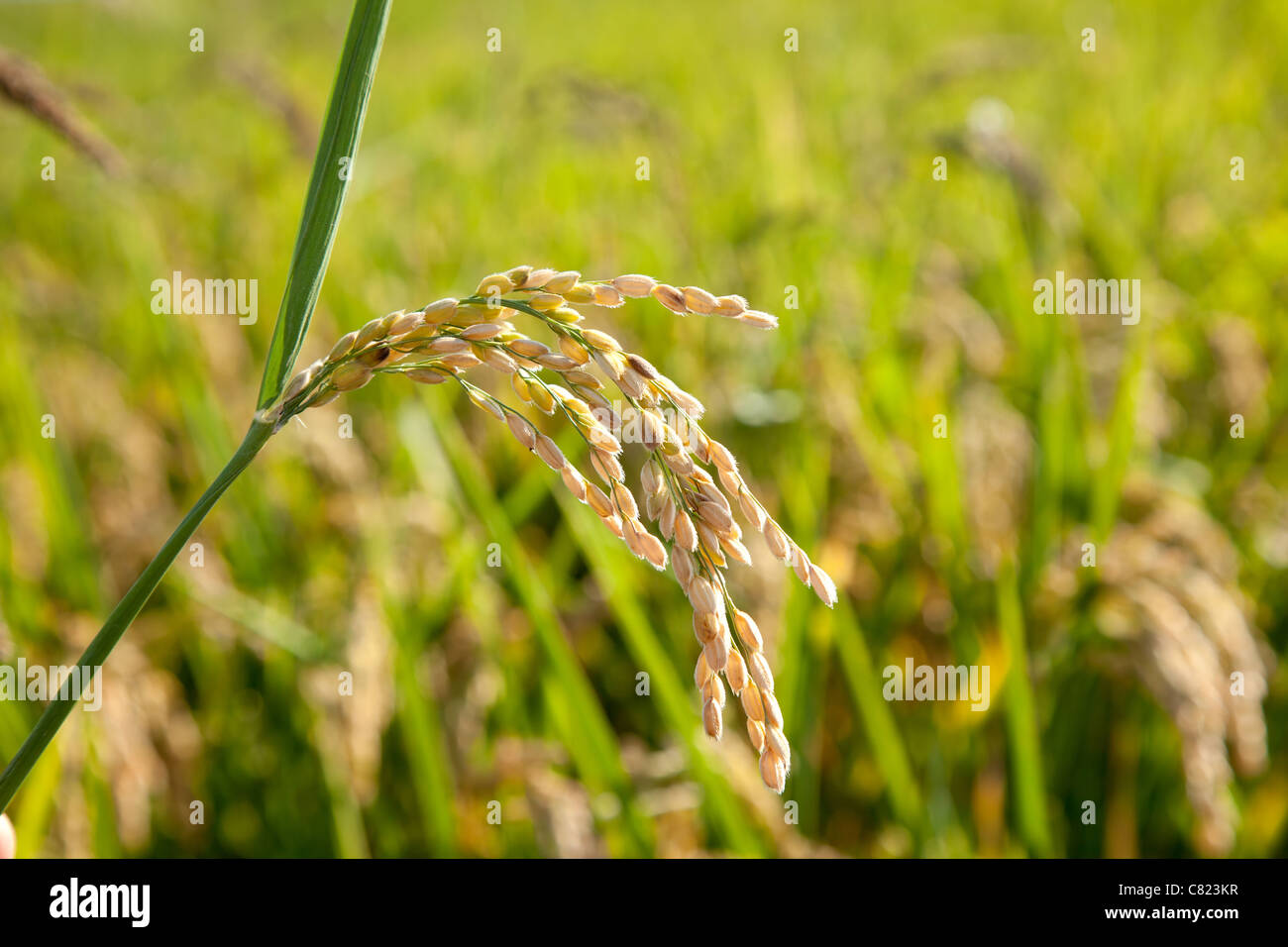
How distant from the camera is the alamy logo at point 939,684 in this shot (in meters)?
1.70

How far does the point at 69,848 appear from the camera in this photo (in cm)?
133

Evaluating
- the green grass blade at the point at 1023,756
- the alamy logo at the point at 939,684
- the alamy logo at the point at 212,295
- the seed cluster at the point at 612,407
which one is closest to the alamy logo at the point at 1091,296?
the alamy logo at the point at 939,684

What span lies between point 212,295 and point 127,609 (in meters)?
3.12

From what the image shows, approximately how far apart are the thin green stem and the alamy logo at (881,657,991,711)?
4.53 feet

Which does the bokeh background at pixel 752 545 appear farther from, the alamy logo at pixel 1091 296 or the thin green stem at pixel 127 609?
the thin green stem at pixel 127 609

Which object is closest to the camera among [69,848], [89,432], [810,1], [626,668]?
[69,848]

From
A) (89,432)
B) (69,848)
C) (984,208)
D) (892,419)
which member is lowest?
(69,848)

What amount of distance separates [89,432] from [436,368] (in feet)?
8.05

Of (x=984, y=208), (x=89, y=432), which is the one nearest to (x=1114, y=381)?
(x=984, y=208)

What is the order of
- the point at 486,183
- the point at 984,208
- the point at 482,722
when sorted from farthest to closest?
the point at 486,183 → the point at 984,208 → the point at 482,722

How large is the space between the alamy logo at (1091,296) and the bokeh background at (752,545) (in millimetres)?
47

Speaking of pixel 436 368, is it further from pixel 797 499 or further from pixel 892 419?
pixel 892 419
